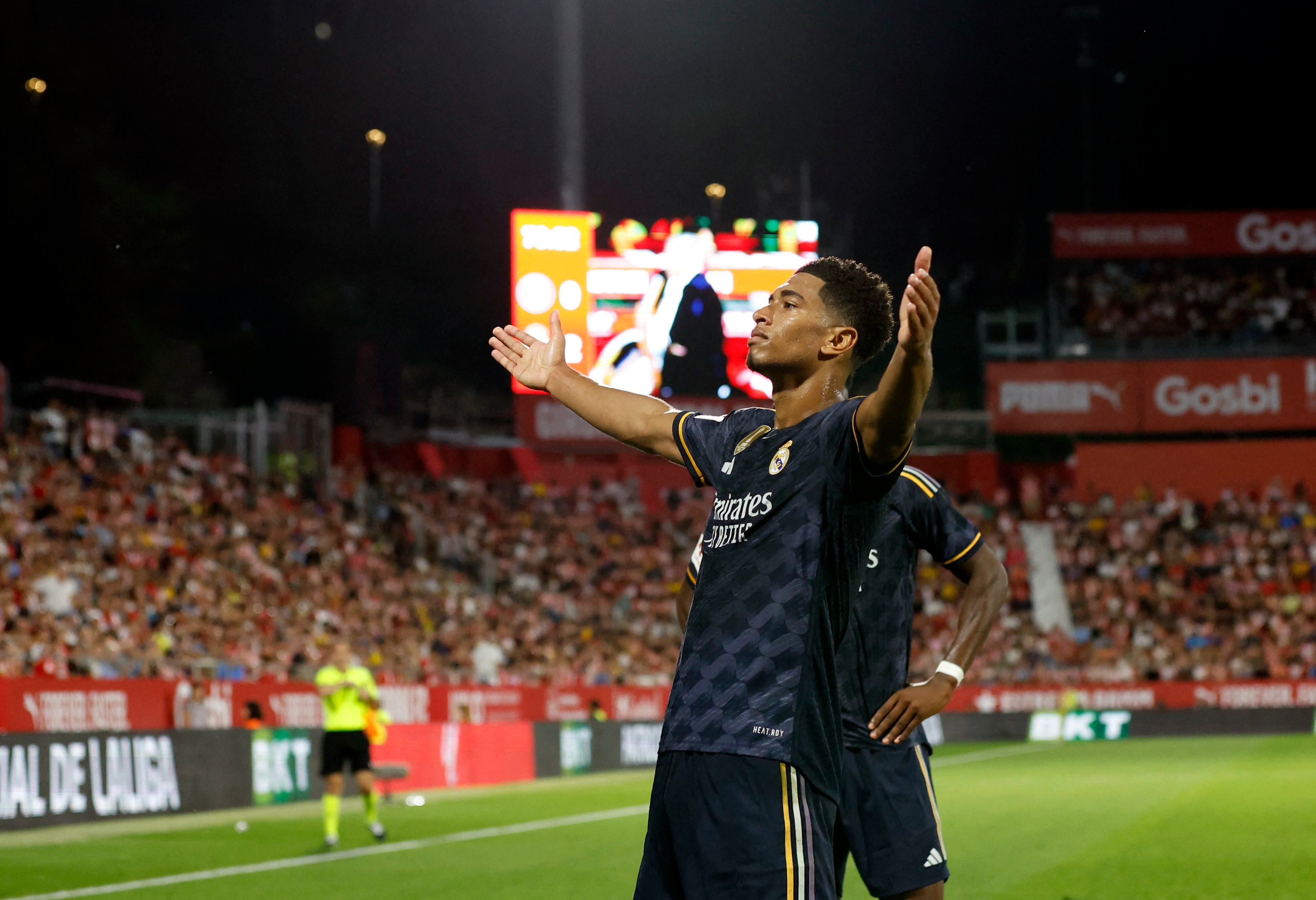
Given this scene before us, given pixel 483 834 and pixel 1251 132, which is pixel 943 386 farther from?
pixel 483 834

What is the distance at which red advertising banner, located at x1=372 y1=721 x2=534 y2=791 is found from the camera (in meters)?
22.3

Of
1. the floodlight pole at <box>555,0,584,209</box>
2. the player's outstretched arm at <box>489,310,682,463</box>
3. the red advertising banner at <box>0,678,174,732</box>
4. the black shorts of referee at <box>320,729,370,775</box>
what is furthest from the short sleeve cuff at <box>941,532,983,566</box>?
the floodlight pole at <box>555,0,584,209</box>

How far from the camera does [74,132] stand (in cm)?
4100

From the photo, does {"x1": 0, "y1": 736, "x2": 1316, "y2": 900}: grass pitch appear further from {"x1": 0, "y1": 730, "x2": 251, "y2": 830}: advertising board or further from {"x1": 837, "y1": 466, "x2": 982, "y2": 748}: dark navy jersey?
{"x1": 837, "y1": 466, "x2": 982, "y2": 748}: dark navy jersey

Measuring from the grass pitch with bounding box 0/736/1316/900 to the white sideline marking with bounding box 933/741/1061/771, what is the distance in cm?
433

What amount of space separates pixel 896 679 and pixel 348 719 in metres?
11.0

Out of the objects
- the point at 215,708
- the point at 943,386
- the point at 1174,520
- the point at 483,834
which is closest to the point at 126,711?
the point at 215,708

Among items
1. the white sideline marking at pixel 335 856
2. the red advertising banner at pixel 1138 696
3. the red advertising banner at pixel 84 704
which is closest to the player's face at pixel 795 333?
the white sideline marking at pixel 335 856

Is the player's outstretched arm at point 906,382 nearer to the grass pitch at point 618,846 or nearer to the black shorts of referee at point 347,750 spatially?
the grass pitch at point 618,846

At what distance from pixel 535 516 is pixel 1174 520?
16145mm

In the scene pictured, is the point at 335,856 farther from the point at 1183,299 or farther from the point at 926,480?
the point at 1183,299

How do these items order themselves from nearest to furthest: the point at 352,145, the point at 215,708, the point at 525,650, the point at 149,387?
the point at 215,708 → the point at 525,650 → the point at 149,387 → the point at 352,145

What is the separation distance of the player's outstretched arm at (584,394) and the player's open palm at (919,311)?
906mm

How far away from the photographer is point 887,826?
5977 mm
